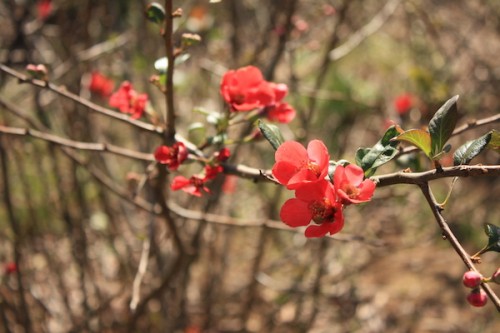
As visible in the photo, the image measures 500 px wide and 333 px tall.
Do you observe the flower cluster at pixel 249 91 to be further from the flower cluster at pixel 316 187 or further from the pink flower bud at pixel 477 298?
the pink flower bud at pixel 477 298

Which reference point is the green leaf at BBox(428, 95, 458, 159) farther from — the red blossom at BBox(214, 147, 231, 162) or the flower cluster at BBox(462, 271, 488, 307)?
the red blossom at BBox(214, 147, 231, 162)

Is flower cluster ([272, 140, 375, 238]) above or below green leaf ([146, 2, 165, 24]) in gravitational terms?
below

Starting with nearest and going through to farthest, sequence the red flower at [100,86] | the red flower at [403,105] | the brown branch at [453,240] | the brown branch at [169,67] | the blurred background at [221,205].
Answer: the brown branch at [453,240], the brown branch at [169,67], the blurred background at [221,205], the red flower at [100,86], the red flower at [403,105]

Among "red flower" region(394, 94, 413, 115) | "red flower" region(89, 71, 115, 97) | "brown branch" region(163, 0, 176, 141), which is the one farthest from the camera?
"red flower" region(394, 94, 413, 115)

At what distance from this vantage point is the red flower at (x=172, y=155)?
86 centimetres

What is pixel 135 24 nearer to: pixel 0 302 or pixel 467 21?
pixel 0 302

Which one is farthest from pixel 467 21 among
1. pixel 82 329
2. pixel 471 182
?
pixel 82 329

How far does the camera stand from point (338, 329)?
7.82ft

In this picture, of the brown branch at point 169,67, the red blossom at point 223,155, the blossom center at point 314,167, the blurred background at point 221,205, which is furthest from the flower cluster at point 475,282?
the blurred background at point 221,205

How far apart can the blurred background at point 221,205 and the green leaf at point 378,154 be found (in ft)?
1.88

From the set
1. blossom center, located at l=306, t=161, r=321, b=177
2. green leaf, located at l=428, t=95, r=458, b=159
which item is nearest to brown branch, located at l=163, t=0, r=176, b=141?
blossom center, located at l=306, t=161, r=321, b=177

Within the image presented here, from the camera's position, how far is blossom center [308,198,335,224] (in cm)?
67

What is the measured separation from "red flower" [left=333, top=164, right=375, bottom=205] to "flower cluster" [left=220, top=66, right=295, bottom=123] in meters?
0.27

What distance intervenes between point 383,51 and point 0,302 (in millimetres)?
3624
